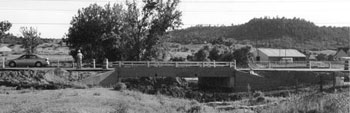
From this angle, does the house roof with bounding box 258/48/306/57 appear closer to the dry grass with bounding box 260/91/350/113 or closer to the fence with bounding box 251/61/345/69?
the fence with bounding box 251/61/345/69

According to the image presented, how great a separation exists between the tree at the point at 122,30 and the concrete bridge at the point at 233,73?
7768mm

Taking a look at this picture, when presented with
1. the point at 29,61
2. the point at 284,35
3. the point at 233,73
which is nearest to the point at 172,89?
the point at 233,73

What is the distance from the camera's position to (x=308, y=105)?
1330 centimetres

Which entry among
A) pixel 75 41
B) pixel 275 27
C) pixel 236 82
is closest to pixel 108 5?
pixel 75 41

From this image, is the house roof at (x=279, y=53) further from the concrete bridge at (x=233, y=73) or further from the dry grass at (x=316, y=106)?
the dry grass at (x=316, y=106)

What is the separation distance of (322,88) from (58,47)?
78518 millimetres

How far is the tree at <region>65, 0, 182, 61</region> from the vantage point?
48594mm

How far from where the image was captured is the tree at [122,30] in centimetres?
4859

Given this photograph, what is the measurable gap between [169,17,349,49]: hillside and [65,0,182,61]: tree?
90644 mm

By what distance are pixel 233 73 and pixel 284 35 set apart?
12881 centimetres

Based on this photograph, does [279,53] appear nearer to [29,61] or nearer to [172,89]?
[172,89]

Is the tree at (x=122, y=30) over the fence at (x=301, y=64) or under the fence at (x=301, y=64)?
over

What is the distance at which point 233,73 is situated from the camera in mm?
40625

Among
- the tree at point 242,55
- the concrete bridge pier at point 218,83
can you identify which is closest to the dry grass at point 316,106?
the concrete bridge pier at point 218,83
